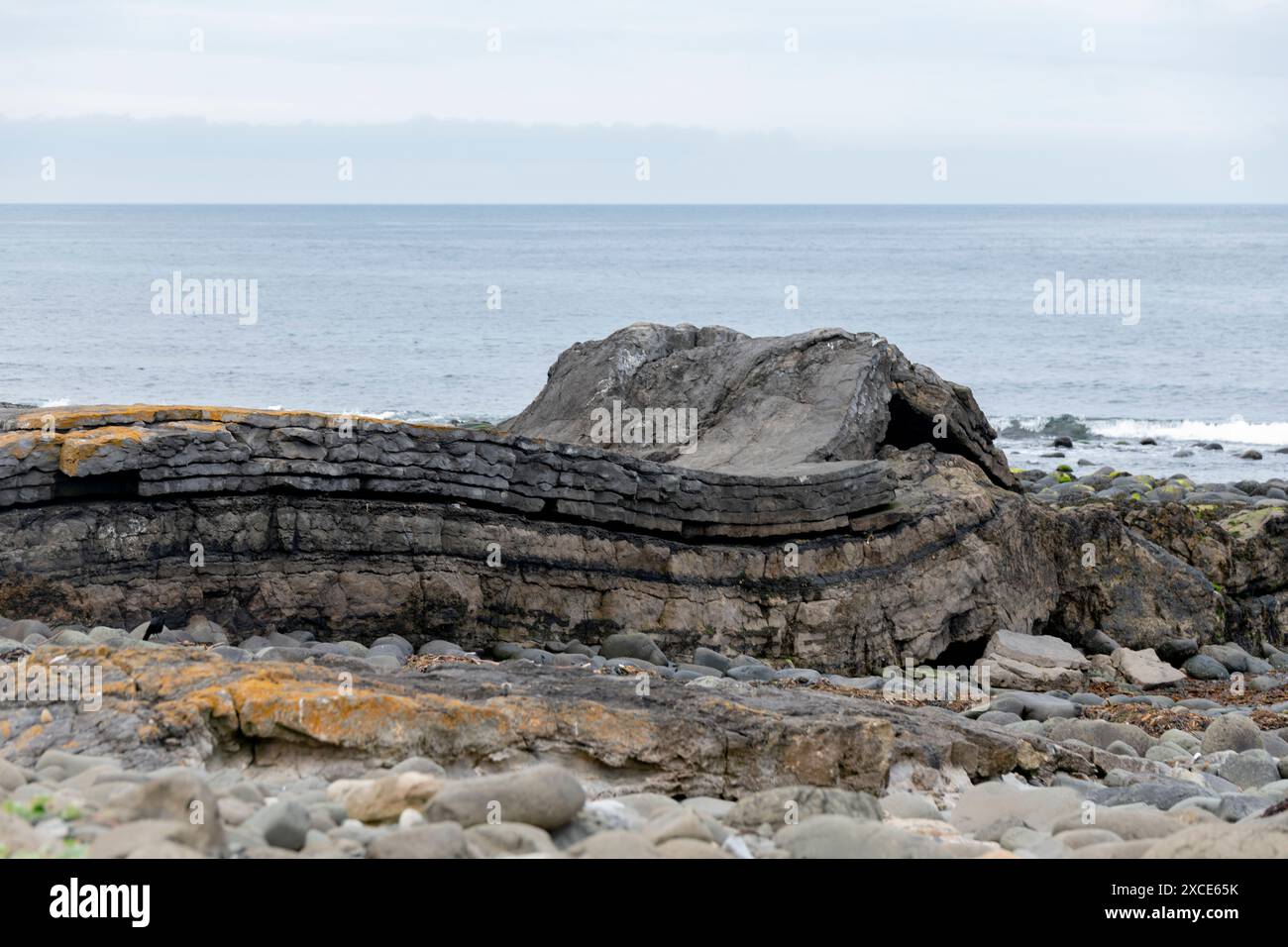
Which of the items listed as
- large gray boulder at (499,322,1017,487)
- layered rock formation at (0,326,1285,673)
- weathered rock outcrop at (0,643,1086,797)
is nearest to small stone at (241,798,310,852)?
weathered rock outcrop at (0,643,1086,797)

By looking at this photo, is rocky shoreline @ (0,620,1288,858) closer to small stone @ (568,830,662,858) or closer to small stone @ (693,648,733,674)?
small stone @ (568,830,662,858)

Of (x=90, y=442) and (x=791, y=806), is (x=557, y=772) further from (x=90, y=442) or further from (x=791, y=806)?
(x=90, y=442)

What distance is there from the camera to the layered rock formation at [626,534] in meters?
8.08

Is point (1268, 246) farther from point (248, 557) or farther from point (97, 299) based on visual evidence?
point (248, 557)

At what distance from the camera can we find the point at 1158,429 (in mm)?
29625

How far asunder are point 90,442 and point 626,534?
138 inches

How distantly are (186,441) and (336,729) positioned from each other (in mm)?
3969

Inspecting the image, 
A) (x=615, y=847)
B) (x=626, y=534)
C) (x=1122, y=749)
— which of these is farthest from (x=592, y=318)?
(x=615, y=847)

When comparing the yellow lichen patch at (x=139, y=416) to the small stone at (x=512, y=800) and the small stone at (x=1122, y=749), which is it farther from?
the small stone at (x=512, y=800)

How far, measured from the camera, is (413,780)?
3.98 m

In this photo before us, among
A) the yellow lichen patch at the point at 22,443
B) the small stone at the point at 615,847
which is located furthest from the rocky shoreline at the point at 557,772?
the yellow lichen patch at the point at 22,443

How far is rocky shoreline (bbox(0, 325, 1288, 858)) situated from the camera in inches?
158

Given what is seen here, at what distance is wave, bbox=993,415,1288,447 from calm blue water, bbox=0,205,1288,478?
114 millimetres
